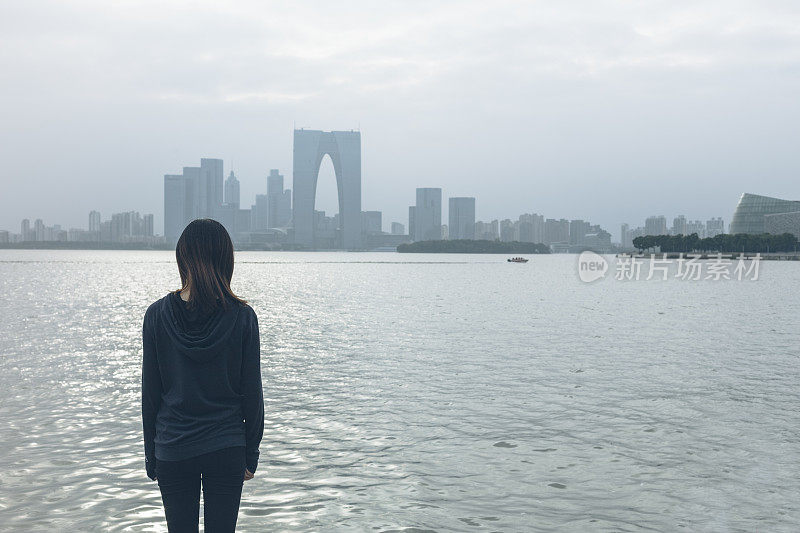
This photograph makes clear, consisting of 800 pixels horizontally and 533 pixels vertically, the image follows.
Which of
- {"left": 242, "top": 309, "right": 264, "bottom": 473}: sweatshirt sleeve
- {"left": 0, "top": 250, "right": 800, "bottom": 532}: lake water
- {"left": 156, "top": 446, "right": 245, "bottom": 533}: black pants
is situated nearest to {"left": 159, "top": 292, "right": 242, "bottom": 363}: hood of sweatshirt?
{"left": 242, "top": 309, "right": 264, "bottom": 473}: sweatshirt sleeve

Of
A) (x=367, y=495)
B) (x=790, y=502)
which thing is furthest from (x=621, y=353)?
(x=367, y=495)

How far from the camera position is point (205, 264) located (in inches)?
190

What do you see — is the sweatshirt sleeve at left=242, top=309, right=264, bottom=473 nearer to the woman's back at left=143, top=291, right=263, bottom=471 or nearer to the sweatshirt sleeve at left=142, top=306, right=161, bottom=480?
the woman's back at left=143, top=291, right=263, bottom=471

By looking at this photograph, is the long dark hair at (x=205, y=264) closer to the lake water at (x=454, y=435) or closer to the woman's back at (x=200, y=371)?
the woman's back at (x=200, y=371)

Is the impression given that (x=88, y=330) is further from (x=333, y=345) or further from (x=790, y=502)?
(x=790, y=502)

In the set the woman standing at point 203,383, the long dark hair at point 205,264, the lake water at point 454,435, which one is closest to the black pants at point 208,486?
the woman standing at point 203,383

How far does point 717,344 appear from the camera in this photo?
28.9 metres

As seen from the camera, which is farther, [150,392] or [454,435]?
[454,435]

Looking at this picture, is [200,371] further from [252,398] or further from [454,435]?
[454,435]

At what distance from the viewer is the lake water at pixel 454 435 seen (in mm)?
9234

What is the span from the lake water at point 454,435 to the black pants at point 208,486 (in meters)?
3.91

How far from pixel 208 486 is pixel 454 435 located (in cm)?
888

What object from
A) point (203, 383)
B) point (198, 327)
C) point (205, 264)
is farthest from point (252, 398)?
point (205, 264)

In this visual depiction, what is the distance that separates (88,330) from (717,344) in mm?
26770
